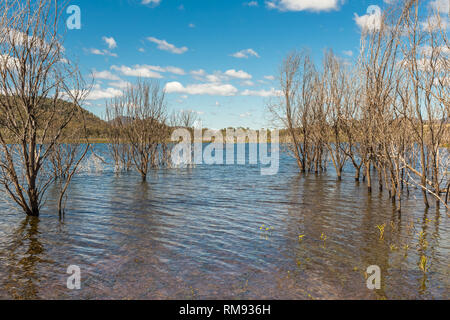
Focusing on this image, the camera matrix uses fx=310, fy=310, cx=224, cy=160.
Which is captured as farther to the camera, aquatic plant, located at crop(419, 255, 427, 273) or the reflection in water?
aquatic plant, located at crop(419, 255, 427, 273)

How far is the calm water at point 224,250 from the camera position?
511 centimetres

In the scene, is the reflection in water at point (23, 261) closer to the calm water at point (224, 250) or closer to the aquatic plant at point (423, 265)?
the calm water at point (224, 250)

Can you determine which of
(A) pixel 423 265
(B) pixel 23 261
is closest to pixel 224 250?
(A) pixel 423 265

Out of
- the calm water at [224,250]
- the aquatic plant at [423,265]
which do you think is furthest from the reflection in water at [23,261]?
the aquatic plant at [423,265]

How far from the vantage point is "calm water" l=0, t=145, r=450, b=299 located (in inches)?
201

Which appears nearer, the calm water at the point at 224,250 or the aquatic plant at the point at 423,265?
the calm water at the point at 224,250

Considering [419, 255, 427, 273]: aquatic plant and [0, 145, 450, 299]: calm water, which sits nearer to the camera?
[0, 145, 450, 299]: calm water

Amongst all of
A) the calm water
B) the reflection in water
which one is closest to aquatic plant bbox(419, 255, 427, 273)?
the calm water

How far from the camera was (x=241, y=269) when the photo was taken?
5.91 metres

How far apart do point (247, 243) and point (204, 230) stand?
64.4 inches

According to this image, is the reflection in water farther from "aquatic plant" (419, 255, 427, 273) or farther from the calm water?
"aquatic plant" (419, 255, 427, 273)
